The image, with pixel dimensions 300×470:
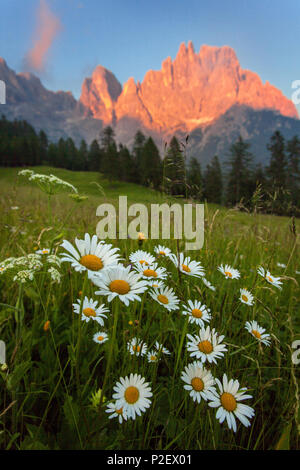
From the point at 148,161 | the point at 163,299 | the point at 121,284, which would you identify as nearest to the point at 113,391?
the point at 163,299

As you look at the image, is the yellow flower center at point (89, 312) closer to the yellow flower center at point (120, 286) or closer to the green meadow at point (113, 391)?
the green meadow at point (113, 391)

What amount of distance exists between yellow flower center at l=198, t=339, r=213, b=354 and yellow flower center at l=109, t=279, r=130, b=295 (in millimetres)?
444

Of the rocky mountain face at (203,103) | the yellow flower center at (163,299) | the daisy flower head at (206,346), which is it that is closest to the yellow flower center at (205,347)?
the daisy flower head at (206,346)

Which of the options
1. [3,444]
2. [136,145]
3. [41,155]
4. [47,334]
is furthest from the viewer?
[41,155]

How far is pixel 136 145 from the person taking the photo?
149 ft

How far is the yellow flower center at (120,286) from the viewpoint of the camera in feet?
2.58

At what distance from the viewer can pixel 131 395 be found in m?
0.86

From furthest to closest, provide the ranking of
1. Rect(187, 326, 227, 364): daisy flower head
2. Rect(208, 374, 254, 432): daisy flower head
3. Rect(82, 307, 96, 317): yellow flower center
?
Rect(82, 307, 96, 317): yellow flower center, Rect(187, 326, 227, 364): daisy flower head, Rect(208, 374, 254, 432): daisy flower head

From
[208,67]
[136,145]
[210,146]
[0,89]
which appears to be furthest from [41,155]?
[208,67]

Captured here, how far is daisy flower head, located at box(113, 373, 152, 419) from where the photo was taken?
815 mm

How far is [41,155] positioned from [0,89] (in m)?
55.9

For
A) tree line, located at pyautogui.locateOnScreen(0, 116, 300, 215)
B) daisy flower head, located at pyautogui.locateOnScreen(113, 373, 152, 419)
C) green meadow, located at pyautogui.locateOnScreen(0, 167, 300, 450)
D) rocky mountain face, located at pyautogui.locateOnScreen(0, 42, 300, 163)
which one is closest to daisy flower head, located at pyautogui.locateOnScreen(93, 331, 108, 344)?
green meadow, located at pyautogui.locateOnScreen(0, 167, 300, 450)

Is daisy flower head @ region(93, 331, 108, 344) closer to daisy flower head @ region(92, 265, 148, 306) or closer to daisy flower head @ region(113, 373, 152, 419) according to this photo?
daisy flower head @ region(113, 373, 152, 419)
